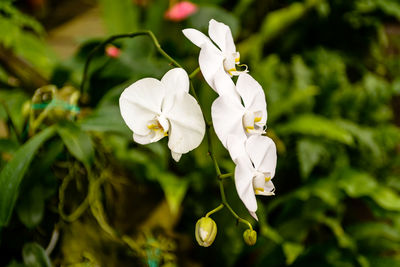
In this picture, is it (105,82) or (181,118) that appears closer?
(181,118)

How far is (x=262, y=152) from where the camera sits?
354 mm

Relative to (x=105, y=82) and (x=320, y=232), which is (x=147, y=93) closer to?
(x=105, y=82)

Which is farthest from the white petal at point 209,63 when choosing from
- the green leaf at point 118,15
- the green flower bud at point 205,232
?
the green leaf at point 118,15

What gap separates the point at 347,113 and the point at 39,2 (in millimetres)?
2107

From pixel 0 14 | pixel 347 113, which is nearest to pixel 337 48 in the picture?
pixel 347 113

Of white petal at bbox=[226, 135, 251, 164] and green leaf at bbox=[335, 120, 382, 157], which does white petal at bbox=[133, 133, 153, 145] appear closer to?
white petal at bbox=[226, 135, 251, 164]

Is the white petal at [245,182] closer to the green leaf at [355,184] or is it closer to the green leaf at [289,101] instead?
the green leaf at [355,184]

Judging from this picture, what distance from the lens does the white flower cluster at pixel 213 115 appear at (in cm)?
33

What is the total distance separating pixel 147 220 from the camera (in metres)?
1.29

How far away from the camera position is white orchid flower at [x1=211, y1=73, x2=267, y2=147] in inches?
12.8

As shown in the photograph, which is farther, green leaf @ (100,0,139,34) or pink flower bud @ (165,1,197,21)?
green leaf @ (100,0,139,34)

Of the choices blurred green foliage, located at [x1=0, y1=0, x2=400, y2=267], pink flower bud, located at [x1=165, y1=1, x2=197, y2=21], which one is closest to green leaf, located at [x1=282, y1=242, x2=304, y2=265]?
blurred green foliage, located at [x1=0, y1=0, x2=400, y2=267]

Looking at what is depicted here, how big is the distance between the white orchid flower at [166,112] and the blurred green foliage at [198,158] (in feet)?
0.73

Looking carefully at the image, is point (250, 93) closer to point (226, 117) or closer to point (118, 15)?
point (226, 117)
